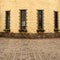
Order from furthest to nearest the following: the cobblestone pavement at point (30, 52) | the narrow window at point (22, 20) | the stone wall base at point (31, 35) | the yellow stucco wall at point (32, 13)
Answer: the narrow window at point (22, 20) < the yellow stucco wall at point (32, 13) < the stone wall base at point (31, 35) < the cobblestone pavement at point (30, 52)

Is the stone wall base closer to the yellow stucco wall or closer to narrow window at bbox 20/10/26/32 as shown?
the yellow stucco wall

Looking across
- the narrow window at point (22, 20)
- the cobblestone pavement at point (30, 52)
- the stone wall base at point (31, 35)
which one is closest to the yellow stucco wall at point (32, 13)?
the narrow window at point (22, 20)

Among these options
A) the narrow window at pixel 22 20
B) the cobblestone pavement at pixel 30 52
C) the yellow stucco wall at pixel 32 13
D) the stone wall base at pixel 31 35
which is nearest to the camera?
the cobblestone pavement at pixel 30 52

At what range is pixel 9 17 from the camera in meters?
26.6

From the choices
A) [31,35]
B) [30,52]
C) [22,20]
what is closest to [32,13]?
[22,20]

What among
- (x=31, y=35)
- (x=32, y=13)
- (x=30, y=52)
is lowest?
(x=30, y=52)

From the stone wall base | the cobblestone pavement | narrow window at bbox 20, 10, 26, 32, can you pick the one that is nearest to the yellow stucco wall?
narrow window at bbox 20, 10, 26, 32

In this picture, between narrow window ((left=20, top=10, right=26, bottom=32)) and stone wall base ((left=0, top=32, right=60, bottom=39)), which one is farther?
narrow window ((left=20, top=10, right=26, bottom=32))

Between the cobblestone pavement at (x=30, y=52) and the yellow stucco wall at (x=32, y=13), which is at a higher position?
the yellow stucco wall at (x=32, y=13)

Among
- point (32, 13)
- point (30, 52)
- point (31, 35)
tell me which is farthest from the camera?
point (32, 13)

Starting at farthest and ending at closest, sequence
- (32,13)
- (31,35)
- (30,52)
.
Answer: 1. (32,13)
2. (31,35)
3. (30,52)

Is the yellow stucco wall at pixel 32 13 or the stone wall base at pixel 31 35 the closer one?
the stone wall base at pixel 31 35

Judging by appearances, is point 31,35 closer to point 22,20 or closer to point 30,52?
point 22,20

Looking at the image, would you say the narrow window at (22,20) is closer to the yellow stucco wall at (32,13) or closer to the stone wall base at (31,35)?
the yellow stucco wall at (32,13)
